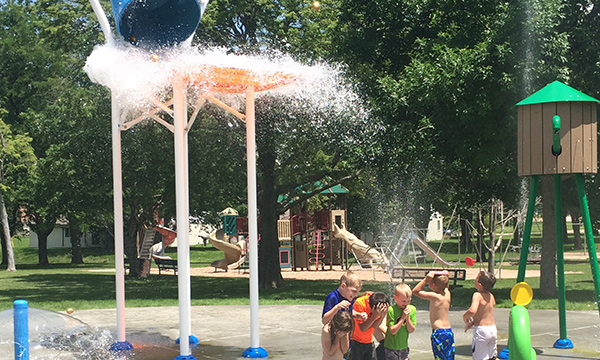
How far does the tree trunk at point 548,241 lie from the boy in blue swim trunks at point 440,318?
11.4 meters

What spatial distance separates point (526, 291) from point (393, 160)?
10.6 metres

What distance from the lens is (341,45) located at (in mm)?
20047

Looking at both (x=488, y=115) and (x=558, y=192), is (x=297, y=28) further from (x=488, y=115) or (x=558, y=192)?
(x=558, y=192)

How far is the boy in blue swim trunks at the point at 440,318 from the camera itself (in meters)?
7.14

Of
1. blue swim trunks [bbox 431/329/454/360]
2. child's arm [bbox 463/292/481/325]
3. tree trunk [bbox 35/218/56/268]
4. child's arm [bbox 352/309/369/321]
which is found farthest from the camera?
tree trunk [bbox 35/218/56/268]

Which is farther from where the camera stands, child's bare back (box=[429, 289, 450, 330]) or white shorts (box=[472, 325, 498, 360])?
white shorts (box=[472, 325, 498, 360])

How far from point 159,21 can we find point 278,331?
17.2ft

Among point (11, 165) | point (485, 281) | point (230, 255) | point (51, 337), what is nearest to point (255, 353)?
point (51, 337)

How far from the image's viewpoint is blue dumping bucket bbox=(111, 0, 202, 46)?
30.3 ft

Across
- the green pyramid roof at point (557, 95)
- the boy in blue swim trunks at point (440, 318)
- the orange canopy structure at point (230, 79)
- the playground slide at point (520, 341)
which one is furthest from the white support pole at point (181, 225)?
the green pyramid roof at point (557, 95)

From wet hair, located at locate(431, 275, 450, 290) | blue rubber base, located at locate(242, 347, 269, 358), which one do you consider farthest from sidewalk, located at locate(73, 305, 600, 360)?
wet hair, located at locate(431, 275, 450, 290)

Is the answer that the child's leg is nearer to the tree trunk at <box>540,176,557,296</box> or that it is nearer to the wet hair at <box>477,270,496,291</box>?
the wet hair at <box>477,270,496,291</box>

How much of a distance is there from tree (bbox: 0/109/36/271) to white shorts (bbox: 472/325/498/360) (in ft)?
97.3

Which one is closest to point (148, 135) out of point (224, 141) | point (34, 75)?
point (224, 141)
